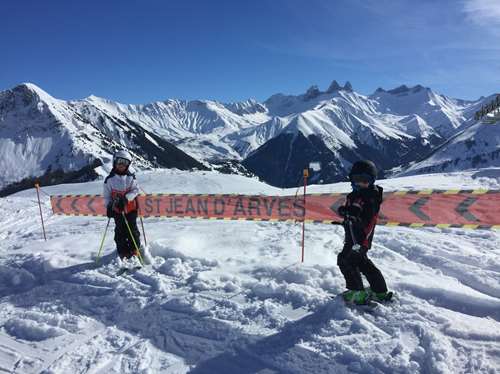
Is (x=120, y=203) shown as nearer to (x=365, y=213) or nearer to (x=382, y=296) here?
(x=365, y=213)

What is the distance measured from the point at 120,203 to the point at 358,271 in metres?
4.93

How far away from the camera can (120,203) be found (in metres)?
8.36

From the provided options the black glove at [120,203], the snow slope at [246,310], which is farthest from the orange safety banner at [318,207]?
the black glove at [120,203]

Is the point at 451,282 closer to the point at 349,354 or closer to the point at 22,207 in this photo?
the point at 349,354

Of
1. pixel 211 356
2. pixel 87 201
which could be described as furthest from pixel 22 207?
pixel 211 356

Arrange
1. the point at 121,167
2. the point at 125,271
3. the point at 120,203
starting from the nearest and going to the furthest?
1. the point at 125,271
2. the point at 120,203
3. the point at 121,167

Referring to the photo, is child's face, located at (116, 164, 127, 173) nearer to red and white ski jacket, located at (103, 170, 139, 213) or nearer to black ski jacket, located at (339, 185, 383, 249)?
red and white ski jacket, located at (103, 170, 139, 213)

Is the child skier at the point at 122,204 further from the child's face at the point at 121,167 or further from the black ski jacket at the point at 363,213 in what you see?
the black ski jacket at the point at 363,213

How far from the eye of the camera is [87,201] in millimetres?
13906

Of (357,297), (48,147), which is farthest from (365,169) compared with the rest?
(48,147)

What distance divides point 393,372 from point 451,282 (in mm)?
3019

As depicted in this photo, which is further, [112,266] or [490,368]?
[112,266]

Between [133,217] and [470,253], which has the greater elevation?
[133,217]

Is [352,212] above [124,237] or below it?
above
